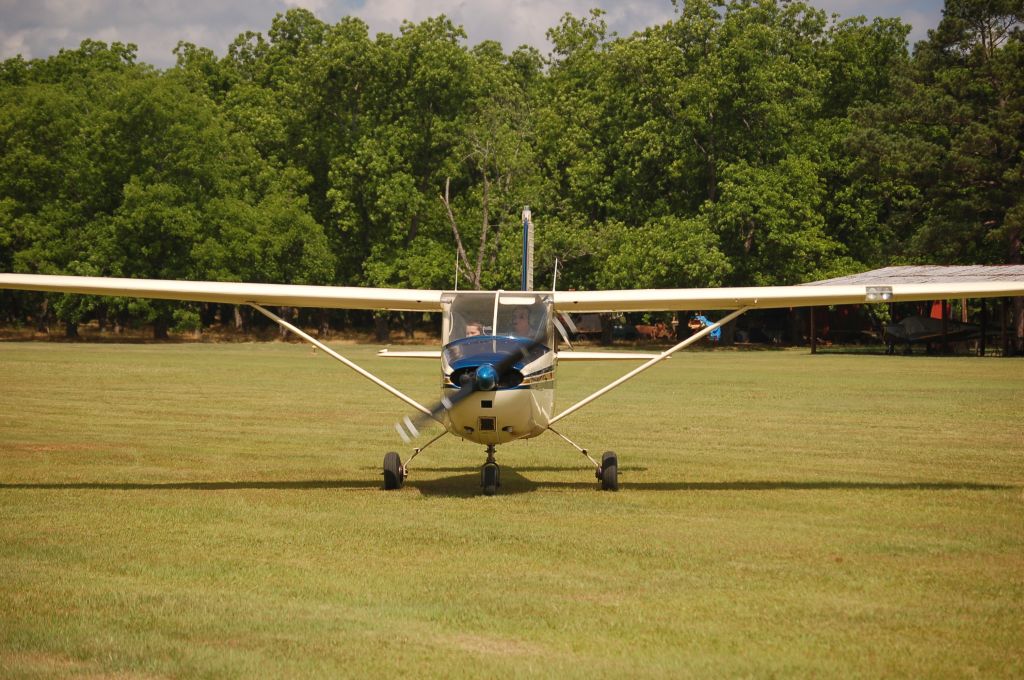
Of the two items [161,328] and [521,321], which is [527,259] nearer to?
[521,321]

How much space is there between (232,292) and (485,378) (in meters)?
3.72

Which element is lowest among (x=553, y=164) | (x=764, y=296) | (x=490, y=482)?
(x=490, y=482)

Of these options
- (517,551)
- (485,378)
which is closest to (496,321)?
(485,378)

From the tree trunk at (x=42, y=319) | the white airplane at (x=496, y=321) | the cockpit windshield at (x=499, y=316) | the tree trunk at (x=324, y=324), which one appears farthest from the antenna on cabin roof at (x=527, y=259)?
the tree trunk at (x=42, y=319)

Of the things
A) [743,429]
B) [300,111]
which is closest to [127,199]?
[300,111]

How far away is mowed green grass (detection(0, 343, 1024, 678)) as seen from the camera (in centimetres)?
643

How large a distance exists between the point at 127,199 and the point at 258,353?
17235mm

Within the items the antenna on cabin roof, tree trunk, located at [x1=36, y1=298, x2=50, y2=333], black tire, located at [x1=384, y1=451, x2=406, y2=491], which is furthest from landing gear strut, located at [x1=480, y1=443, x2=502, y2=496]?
tree trunk, located at [x1=36, y1=298, x2=50, y2=333]

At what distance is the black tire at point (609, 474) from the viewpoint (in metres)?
12.6

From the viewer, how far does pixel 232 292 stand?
13.0 meters

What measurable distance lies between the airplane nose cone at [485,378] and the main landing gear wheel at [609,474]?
2340 millimetres

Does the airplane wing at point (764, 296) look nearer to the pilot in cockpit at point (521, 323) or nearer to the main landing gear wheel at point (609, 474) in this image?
the pilot in cockpit at point (521, 323)

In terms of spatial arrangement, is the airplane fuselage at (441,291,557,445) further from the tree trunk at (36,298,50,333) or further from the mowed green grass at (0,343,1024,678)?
the tree trunk at (36,298,50,333)

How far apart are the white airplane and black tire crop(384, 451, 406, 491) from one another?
0.01 meters
